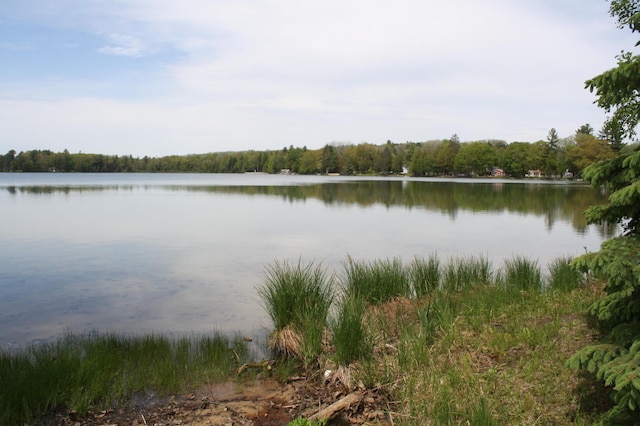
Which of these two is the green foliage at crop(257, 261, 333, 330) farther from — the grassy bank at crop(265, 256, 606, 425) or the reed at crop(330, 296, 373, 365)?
the reed at crop(330, 296, 373, 365)

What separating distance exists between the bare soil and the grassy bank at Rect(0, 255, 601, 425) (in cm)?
16

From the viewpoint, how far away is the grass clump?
6.62m

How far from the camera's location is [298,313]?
281 inches

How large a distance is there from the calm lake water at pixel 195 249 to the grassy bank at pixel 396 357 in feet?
4.69

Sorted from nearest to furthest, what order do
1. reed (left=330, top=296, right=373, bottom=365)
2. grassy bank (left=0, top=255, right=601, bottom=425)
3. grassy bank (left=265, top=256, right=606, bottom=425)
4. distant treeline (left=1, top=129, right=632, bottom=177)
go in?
grassy bank (left=265, top=256, right=606, bottom=425)
grassy bank (left=0, top=255, right=601, bottom=425)
reed (left=330, top=296, right=373, bottom=365)
distant treeline (left=1, top=129, right=632, bottom=177)

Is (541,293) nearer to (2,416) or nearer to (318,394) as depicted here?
(318,394)

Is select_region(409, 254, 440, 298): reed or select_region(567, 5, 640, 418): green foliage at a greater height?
select_region(567, 5, 640, 418): green foliage

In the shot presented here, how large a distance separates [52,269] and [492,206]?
26843 millimetres

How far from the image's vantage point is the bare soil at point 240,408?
502 centimetres

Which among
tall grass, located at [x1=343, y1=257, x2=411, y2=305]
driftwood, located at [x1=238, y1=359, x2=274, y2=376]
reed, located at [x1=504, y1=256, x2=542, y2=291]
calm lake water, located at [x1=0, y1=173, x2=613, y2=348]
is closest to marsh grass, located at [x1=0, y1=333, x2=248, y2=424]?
driftwood, located at [x1=238, y1=359, x2=274, y2=376]

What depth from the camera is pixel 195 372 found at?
6.32 meters

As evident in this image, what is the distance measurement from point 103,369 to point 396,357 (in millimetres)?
3537

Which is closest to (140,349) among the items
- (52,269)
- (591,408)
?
(591,408)

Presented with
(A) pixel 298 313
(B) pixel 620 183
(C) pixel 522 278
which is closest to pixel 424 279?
(C) pixel 522 278
